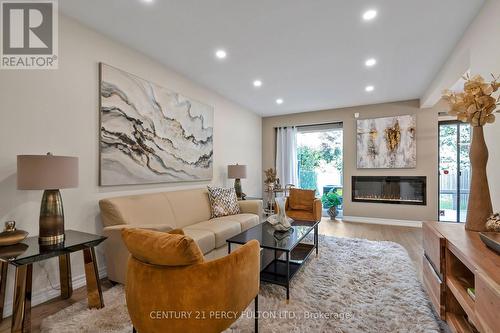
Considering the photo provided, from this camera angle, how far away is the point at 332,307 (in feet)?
6.28

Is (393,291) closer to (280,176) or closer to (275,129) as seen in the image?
(280,176)

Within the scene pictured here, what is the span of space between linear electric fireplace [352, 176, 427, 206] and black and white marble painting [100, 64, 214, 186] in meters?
3.52

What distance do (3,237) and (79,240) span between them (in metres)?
0.44

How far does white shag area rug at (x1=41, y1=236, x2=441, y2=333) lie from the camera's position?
5.49ft

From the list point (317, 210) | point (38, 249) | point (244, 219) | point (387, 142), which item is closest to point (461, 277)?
point (317, 210)

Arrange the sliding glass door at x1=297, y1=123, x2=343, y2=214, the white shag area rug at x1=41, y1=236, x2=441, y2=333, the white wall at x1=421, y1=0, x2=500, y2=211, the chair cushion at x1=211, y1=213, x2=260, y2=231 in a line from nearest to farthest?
the white shag area rug at x1=41, y1=236, x2=441, y2=333
the white wall at x1=421, y1=0, x2=500, y2=211
the chair cushion at x1=211, y1=213, x2=260, y2=231
the sliding glass door at x1=297, y1=123, x2=343, y2=214

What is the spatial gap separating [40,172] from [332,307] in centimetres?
249

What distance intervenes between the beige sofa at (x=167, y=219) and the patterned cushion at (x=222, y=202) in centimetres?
10

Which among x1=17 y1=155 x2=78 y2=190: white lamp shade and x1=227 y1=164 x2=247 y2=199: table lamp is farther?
x1=227 y1=164 x2=247 y2=199: table lamp

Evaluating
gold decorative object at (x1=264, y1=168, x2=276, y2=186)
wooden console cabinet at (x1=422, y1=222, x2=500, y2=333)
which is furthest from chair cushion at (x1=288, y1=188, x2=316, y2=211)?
wooden console cabinet at (x1=422, y1=222, x2=500, y2=333)

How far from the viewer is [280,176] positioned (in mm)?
6160

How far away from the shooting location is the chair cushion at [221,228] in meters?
2.77

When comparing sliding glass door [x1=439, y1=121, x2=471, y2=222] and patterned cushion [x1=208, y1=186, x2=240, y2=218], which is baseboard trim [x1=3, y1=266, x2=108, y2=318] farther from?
sliding glass door [x1=439, y1=121, x2=471, y2=222]

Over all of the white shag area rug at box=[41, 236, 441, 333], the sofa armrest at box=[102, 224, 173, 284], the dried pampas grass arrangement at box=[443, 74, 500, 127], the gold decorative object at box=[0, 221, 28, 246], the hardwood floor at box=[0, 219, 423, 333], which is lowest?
the hardwood floor at box=[0, 219, 423, 333]
